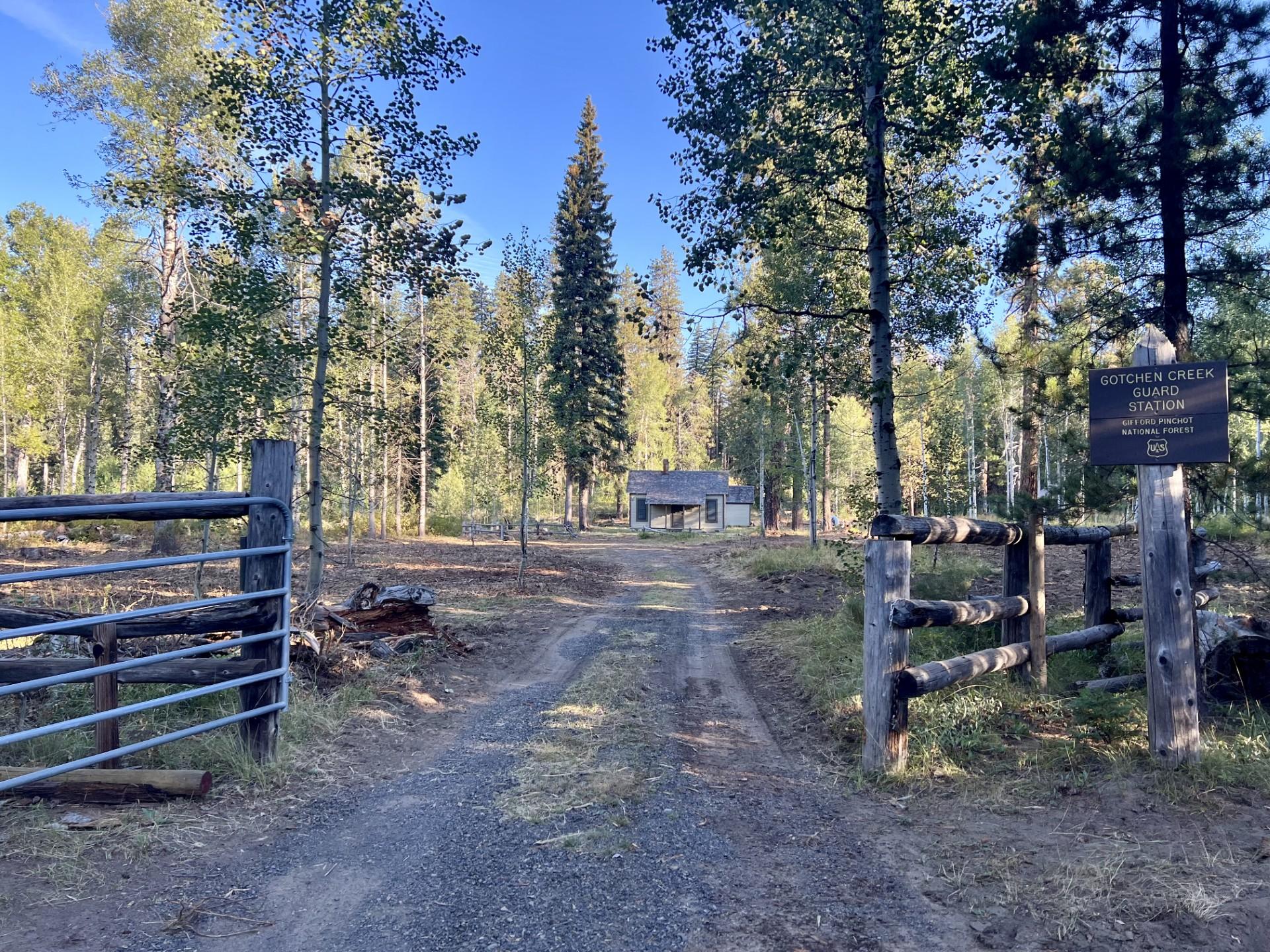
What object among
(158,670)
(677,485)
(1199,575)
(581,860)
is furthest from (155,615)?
(677,485)

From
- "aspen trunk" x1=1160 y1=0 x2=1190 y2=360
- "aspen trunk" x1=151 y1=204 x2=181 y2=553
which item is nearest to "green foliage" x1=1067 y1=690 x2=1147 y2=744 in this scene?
"aspen trunk" x1=1160 y1=0 x2=1190 y2=360

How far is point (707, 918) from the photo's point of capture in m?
3.03

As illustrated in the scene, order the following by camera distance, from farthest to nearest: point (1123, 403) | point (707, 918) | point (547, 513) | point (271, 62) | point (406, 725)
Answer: point (547, 513) < point (271, 62) < point (406, 725) < point (1123, 403) < point (707, 918)

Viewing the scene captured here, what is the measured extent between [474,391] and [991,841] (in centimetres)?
4784

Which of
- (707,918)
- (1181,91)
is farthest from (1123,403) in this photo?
(707,918)

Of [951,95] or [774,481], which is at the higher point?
[951,95]

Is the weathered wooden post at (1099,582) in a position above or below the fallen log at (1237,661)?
above

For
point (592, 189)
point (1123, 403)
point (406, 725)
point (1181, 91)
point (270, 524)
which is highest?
point (592, 189)

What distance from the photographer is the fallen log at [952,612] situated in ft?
15.5

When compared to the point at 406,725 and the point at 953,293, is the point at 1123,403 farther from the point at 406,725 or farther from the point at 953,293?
the point at 406,725

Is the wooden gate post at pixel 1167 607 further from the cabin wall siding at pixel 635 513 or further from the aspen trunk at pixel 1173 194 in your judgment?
the cabin wall siding at pixel 635 513

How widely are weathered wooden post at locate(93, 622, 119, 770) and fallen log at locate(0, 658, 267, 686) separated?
143 millimetres

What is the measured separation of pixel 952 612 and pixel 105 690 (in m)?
5.72

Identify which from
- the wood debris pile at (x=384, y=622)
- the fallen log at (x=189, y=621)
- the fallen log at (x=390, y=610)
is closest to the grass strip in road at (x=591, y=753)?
the fallen log at (x=189, y=621)
